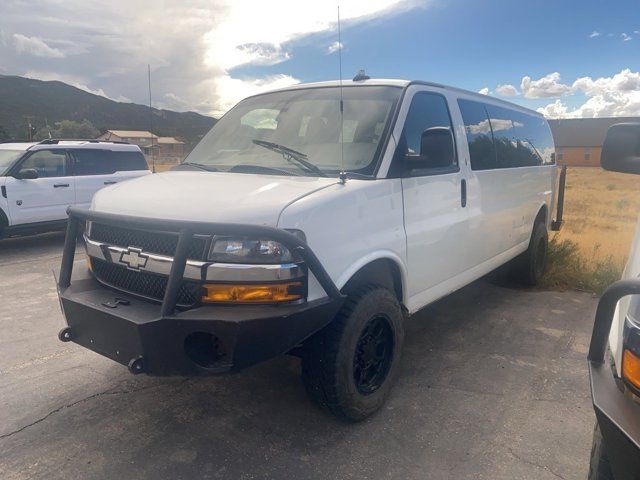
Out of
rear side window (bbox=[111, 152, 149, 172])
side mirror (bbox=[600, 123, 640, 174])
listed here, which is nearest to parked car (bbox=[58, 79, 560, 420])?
side mirror (bbox=[600, 123, 640, 174])

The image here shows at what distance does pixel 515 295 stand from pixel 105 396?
15.1ft

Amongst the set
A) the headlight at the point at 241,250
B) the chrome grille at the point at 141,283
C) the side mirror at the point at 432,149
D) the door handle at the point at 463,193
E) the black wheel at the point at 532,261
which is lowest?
the black wheel at the point at 532,261

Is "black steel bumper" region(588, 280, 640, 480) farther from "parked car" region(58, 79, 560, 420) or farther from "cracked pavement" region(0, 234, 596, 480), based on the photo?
"parked car" region(58, 79, 560, 420)

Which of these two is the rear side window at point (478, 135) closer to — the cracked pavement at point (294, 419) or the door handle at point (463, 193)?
the door handle at point (463, 193)

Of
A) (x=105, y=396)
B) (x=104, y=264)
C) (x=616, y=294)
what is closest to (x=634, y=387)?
(x=616, y=294)

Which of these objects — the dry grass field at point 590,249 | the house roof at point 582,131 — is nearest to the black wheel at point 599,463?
the dry grass field at point 590,249

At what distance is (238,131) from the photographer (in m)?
4.01

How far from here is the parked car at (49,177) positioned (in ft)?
28.5

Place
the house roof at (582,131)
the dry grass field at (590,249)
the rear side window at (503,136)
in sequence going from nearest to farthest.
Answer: the rear side window at (503,136) → the dry grass field at (590,249) → the house roof at (582,131)

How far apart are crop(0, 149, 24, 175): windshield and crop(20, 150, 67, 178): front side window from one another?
0.52 ft

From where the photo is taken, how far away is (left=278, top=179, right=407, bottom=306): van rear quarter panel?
105 inches

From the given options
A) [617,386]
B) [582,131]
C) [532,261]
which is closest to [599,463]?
[617,386]

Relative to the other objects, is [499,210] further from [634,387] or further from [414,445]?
[634,387]

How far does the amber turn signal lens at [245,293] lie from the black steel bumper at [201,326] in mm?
39
